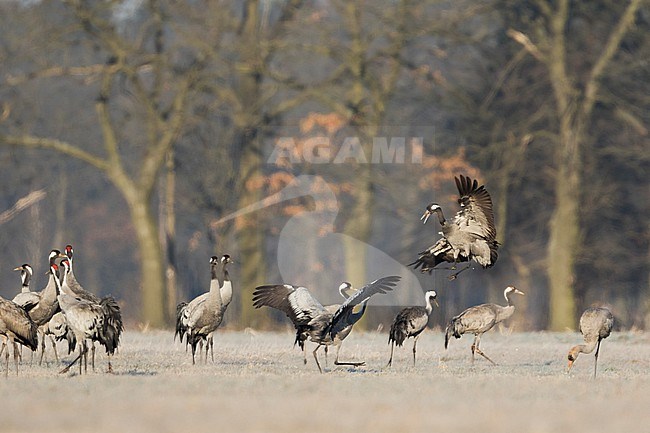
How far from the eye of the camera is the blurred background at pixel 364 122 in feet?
121

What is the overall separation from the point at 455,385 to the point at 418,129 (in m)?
27.0

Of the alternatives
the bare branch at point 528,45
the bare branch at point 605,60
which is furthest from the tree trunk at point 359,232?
the bare branch at point 605,60

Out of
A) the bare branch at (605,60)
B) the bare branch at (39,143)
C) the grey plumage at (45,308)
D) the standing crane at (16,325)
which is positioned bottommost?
the standing crane at (16,325)

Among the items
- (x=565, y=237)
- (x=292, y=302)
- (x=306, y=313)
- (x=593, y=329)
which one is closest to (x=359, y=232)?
(x=565, y=237)

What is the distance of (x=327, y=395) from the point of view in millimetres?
15680

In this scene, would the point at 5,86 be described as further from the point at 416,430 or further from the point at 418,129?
the point at 416,430

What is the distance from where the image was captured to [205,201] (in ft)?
150

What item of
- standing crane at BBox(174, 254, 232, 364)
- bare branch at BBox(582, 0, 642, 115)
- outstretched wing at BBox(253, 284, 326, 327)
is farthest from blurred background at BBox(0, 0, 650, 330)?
outstretched wing at BBox(253, 284, 326, 327)

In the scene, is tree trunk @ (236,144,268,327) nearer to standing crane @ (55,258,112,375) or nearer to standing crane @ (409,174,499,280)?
standing crane @ (409,174,499,280)

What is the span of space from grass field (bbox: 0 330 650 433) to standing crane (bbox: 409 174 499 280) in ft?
5.77

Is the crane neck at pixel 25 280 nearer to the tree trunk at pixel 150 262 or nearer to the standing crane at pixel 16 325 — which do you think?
the standing crane at pixel 16 325

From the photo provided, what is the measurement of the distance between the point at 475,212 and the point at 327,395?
640 centimetres

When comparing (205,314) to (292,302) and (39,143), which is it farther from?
(39,143)

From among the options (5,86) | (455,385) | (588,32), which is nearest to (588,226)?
(588,32)
